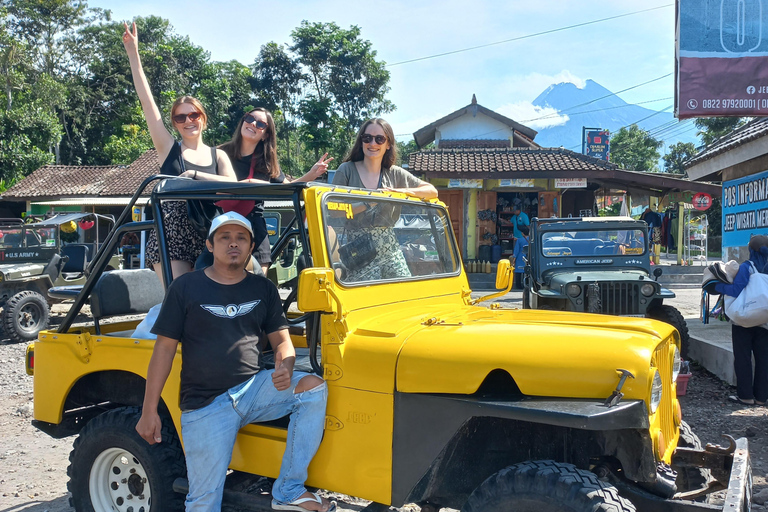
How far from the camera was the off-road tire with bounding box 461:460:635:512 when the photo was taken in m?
2.23

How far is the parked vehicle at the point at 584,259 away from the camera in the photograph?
776 centimetres

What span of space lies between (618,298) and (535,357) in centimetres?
582

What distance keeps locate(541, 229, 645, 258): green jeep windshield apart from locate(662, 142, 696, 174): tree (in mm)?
38184

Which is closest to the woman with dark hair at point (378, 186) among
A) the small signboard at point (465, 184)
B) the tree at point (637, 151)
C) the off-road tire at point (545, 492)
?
the off-road tire at point (545, 492)

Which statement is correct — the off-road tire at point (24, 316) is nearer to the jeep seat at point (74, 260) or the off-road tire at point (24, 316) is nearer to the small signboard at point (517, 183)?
the jeep seat at point (74, 260)

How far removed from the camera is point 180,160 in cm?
364

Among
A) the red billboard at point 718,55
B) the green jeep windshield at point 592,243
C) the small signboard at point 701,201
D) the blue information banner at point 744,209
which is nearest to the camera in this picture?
the red billboard at point 718,55

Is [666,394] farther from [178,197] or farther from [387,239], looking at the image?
[178,197]

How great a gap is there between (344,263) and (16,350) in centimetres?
846

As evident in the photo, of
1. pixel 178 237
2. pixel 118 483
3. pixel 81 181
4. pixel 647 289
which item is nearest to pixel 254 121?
pixel 178 237

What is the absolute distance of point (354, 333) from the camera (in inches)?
108

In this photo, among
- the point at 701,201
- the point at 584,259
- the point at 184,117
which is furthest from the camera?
the point at 701,201

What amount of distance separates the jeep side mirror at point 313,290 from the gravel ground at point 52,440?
1569 millimetres

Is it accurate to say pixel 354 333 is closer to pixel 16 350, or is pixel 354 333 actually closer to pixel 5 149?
pixel 16 350
